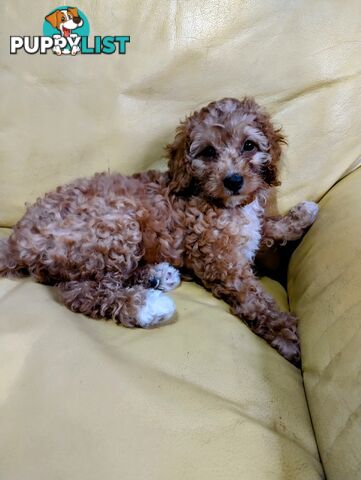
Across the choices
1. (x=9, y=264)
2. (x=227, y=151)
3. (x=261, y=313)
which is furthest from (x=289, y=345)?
(x=9, y=264)

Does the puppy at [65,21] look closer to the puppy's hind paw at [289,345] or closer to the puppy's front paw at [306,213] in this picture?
the puppy's front paw at [306,213]

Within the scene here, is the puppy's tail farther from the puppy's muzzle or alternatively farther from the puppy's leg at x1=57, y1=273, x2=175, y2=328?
the puppy's muzzle

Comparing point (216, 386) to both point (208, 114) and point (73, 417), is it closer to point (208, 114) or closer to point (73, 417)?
point (73, 417)

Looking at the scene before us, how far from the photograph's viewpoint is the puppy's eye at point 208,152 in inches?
64.3

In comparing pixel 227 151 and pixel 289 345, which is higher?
pixel 227 151

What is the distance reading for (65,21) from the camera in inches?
67.5

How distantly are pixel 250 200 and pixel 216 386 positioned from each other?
73 cm

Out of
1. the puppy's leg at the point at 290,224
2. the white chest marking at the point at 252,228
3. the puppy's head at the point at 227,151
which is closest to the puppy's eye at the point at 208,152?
the puppy's head at the point at 227,151

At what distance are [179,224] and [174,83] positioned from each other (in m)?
0.53

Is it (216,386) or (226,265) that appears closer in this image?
(216,386)

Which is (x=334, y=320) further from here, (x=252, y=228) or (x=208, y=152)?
(x=208, y=152)

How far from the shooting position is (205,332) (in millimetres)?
1287

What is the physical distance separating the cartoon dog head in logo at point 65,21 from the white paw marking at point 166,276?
0.93 meters

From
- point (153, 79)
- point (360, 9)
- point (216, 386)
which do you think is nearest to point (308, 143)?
point (360, 9)
